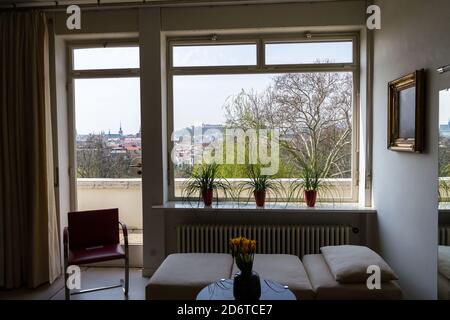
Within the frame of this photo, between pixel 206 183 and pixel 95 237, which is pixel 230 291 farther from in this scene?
pixel 95 237

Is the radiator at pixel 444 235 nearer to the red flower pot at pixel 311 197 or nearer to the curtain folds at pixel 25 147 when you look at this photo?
the red flower pot at pixel 311 197

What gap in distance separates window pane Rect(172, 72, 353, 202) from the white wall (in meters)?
0.39

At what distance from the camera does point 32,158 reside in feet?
10.9

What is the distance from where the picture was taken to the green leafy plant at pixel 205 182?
11.4 feet

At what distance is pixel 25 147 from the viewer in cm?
337

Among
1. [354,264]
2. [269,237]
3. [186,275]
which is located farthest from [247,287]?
[269,237]

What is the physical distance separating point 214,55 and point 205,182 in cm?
140

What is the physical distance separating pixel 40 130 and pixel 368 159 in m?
3.35

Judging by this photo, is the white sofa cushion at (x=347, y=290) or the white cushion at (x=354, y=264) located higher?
the white cushion at (x=354, y=264)

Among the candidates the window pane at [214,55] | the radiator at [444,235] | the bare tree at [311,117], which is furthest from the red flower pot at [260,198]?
the radiator at [444,235]

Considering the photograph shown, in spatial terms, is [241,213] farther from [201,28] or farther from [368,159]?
[201,28]

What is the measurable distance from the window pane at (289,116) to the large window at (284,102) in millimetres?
10

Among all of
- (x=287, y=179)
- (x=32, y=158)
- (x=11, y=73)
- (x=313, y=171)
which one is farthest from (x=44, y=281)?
(x=313, y=171)

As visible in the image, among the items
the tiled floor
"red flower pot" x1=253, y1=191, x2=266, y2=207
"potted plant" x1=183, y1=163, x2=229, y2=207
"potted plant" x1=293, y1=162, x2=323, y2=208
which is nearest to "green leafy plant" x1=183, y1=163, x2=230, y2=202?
"potted plant" x1=183, y1=163, x2=229, y2=207
